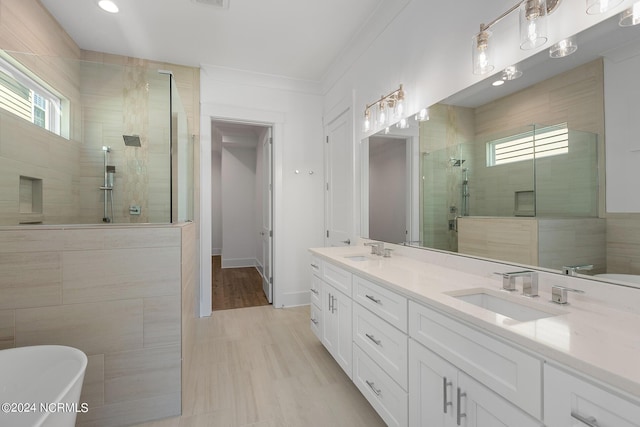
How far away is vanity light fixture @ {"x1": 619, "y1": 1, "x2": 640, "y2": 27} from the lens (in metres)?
0.93

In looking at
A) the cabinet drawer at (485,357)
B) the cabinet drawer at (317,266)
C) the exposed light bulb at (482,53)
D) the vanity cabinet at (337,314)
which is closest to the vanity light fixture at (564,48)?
the exposed light bulb at (482,53)

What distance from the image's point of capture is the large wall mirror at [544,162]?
0.99 meters

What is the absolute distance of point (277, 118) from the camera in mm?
3539

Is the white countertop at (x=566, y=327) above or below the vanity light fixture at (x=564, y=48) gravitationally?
below

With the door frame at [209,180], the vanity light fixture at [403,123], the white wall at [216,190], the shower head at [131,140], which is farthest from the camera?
the white wall at [216,190]

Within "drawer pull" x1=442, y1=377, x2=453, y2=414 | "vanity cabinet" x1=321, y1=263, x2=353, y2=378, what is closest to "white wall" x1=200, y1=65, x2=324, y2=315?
"vanity cabinet" x1=321, y1=263, x2=353, y2=378

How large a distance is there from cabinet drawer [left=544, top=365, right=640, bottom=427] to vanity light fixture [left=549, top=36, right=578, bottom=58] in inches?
46.9

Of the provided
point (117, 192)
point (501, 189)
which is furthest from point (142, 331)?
point (501, 189)

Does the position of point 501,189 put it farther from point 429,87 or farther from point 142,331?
point 142,331

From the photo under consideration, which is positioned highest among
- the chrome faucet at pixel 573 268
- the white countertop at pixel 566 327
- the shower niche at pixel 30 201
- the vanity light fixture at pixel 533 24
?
the vanity light fixture at pixel 533 24

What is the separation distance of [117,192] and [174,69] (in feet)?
5.65

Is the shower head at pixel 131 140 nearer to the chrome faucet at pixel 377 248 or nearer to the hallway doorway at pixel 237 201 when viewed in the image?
the chrome faucet at pixel 377 248

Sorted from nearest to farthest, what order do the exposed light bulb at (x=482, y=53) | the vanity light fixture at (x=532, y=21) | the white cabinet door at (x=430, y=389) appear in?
the white cabinet door at (x=430, y=389) < the vanity light fixture at (x=532, y=21) < the exposed light bulb at (x=482, y=53)

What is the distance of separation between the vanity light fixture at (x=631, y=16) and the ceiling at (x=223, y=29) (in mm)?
1772
